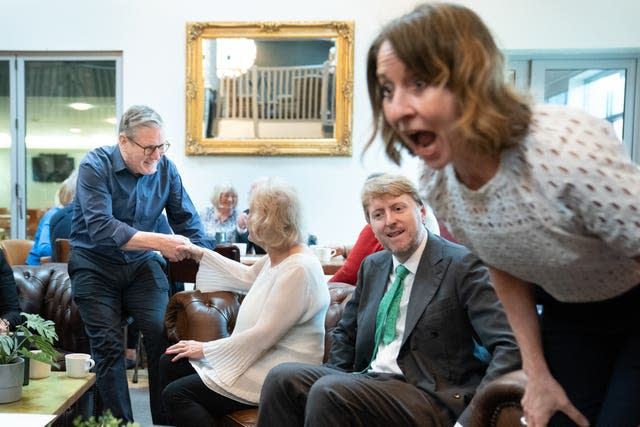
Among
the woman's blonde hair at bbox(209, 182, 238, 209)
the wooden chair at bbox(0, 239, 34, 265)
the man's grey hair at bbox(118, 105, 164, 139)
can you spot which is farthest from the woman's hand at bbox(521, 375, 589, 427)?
the wooden chair at bbox(0, 239, 34, 265)

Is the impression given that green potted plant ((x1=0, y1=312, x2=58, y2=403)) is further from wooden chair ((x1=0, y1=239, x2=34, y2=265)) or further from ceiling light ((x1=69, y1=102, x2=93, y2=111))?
ceiling light ((x1=69, y1=102, x2=93, y2=111))

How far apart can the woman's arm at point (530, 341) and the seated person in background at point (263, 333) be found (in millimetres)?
1171

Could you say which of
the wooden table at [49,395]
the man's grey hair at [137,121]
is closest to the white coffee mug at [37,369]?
the wooden table at [49,395]

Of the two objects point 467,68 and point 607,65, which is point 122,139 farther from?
point 607,65

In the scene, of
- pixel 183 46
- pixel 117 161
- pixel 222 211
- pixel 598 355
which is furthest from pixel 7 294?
pixel 183 46

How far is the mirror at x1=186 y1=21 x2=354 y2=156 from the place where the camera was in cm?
588

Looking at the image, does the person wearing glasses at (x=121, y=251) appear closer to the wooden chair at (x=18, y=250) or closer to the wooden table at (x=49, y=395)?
the wooden table at (x=49, y=395)

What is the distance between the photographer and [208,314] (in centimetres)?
259

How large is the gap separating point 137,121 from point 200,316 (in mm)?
909

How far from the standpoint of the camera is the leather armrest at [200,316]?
2555 millimetres

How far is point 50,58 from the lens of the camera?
20.0ft

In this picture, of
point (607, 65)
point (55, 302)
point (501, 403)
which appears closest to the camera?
point (501, 403)

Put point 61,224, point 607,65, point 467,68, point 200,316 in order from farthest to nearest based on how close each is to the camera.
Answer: point 607,65 < point 61,224 < point 200,316 < point 467,68

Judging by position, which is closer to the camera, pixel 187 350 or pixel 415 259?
pixel 415 259
